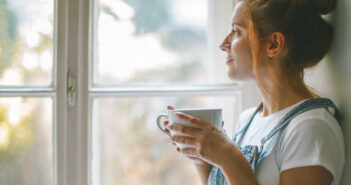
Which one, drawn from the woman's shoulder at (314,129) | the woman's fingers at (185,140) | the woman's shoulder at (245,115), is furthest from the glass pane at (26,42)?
the woman's shoulder at (314,129)

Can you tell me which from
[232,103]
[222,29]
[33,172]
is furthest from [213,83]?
[33,172]

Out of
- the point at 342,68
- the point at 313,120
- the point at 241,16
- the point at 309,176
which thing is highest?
the point at 241,16

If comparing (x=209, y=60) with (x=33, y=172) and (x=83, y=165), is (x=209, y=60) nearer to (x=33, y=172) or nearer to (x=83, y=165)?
(x=83, y=165)

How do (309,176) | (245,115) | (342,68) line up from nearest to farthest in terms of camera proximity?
(309,176) < (342,68) < (245,115)

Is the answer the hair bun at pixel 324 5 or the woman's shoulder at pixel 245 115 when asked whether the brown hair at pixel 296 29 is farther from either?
the woman's shoulder at pixel 245 115

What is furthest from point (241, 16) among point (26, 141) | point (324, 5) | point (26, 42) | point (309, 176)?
point (26, 141)

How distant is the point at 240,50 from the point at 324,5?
0.78ft

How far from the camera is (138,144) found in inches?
42.0

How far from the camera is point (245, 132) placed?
2.83 feet

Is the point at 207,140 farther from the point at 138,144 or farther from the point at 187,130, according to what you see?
the point at 138,144

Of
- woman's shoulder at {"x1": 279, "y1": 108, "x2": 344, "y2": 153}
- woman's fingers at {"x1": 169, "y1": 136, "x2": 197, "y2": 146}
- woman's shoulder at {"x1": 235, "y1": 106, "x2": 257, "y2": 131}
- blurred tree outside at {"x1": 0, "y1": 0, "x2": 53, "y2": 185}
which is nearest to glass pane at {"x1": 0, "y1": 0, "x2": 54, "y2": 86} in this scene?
blurred tree outside at {"x1": 0, "y1": 0, "x2": 53, "y2": 185}

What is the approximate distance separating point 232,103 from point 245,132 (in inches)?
7.7

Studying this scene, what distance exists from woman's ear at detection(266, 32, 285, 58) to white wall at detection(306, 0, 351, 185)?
0.46ft

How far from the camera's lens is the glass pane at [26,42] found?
0.96 metres
